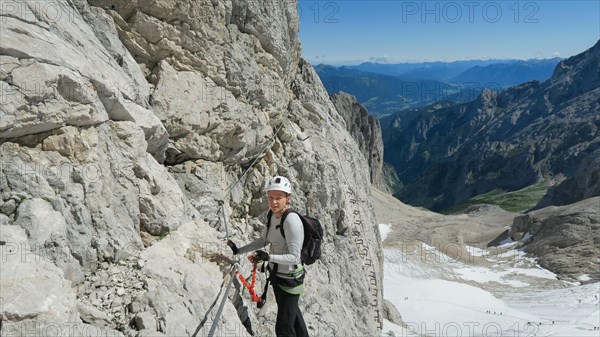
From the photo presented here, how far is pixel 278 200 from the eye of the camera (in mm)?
8273

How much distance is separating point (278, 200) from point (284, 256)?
107 centimetres

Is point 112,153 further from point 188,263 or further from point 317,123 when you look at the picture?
point 317,123

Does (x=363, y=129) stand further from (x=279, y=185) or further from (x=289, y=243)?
(x=289, y=243)

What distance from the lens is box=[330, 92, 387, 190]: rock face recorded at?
567 feet

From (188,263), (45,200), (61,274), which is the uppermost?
(45,200)

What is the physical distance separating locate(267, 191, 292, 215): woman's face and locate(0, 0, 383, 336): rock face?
2.81 metres

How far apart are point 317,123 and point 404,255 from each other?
44756 millimetres

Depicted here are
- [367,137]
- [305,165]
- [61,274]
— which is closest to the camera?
[61,274]

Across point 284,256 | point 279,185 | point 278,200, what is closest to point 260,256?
point 284,256

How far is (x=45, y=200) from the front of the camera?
25.6ft

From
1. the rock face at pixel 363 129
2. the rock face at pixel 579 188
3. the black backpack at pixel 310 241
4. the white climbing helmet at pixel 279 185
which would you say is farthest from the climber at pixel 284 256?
the rock face at pixel 363 129

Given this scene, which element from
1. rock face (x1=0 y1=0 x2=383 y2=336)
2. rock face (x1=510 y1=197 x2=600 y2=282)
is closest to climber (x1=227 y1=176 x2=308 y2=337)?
rock face (x1=0 y1=0 x2=383 y2=336)

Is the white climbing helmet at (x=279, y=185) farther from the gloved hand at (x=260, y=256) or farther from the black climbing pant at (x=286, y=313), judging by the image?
the black climbing pant at (x=286, y=313)

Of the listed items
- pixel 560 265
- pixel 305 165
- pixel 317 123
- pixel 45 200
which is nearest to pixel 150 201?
pixel 45 200
